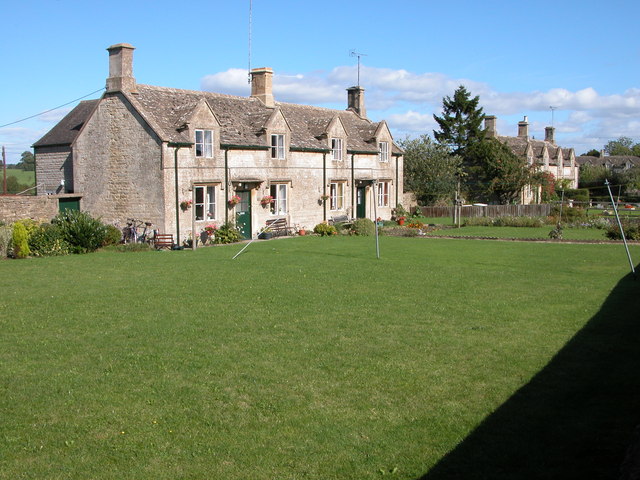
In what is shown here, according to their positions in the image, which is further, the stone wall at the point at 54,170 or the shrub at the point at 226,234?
the stone wall at the point at 54,170

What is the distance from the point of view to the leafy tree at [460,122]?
70312 mm

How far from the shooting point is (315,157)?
41062 mm

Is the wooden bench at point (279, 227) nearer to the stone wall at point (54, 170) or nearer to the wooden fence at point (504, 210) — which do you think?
the stone wall at point (54, 170)

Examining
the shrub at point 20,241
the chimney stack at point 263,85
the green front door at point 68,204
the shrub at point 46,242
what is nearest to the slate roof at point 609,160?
the chimney stack at point 263,85

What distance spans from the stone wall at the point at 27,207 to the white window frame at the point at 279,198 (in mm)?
11758

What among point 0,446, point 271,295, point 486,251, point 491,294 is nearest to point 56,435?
point 0,446

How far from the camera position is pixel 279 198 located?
127 feet

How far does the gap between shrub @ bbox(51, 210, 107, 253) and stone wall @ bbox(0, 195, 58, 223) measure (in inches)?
84.3

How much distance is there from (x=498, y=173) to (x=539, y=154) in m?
21.5

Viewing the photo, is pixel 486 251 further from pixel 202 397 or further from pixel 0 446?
pixel 0 446

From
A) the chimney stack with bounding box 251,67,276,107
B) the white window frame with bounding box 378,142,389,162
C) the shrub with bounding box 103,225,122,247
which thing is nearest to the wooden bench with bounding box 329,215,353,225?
the white window frame with bounding box 378,142,389,162

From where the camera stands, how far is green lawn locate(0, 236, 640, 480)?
24.5 feet

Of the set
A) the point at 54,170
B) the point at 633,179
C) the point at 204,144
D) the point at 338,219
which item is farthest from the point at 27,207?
the point at 633,179

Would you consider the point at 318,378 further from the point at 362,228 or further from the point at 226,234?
the point at 362,228
